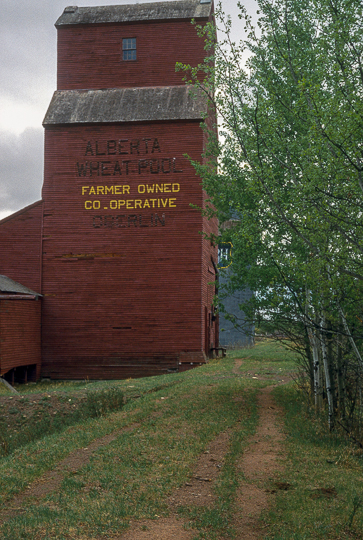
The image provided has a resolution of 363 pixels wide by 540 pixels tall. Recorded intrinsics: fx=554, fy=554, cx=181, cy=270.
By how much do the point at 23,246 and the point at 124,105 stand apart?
9.10 m

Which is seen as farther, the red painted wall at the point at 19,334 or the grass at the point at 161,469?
the red painted wall at the point at 19,334

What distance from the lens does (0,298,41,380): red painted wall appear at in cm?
2489

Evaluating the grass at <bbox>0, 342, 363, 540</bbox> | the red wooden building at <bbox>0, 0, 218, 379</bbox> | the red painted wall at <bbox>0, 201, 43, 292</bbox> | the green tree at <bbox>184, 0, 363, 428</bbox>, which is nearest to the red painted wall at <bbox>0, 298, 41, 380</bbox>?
the red wooden building at <bbox>0, 0, 218, 379</bbox>

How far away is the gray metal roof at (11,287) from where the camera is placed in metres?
25.7

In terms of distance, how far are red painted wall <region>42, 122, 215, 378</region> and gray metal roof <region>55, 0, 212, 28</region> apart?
6530 mm

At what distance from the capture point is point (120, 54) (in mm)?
30172

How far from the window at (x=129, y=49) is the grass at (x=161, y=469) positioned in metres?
20.4

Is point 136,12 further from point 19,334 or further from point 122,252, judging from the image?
point 19,334

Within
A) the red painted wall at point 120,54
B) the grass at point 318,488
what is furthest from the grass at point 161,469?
the red painted wall at point 120,54

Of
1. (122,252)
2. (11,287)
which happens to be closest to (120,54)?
(122,252)

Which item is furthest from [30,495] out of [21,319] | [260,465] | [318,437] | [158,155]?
[158,155]

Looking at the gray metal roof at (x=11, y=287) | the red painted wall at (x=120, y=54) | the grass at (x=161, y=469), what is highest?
the red painted wall at (x=120, y=54)

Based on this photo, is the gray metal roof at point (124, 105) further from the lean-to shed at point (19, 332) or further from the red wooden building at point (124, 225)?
the lean-to shed at point (19, 332)

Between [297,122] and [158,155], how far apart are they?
1614 centimetres
